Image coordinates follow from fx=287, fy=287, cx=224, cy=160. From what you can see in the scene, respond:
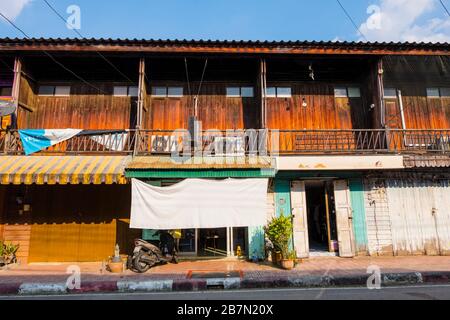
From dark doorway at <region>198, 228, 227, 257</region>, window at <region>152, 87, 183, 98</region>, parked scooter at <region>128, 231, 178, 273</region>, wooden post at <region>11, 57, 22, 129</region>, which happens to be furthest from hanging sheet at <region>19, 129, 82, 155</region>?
dark doorway at <region>198, 228, 227, 257</region>

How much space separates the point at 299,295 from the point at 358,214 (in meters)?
5.10

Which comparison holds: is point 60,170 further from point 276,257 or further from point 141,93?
point 276,257

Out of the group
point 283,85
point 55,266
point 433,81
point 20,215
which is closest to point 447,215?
point 433,81

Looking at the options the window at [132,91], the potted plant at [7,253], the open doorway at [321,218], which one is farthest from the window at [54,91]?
the open doorway at [321,218]

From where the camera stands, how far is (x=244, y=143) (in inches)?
389

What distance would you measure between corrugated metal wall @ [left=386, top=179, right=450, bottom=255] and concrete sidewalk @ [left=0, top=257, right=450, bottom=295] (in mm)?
1101

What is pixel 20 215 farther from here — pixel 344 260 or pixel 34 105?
pixel 344 260

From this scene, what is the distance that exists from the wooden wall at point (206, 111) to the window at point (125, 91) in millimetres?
662

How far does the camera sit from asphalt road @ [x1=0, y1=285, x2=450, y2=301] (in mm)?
5926

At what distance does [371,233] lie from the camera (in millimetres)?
10047

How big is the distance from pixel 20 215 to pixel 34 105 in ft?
13.5

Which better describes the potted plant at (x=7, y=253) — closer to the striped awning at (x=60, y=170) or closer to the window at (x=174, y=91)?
the striped awning at (x=60, y=170)

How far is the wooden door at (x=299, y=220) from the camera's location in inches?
388

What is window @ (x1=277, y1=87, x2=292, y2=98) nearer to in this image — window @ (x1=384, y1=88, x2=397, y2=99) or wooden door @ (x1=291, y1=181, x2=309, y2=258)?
wooden door @ (x1=291, y1=181, x2=309, y2=258)
